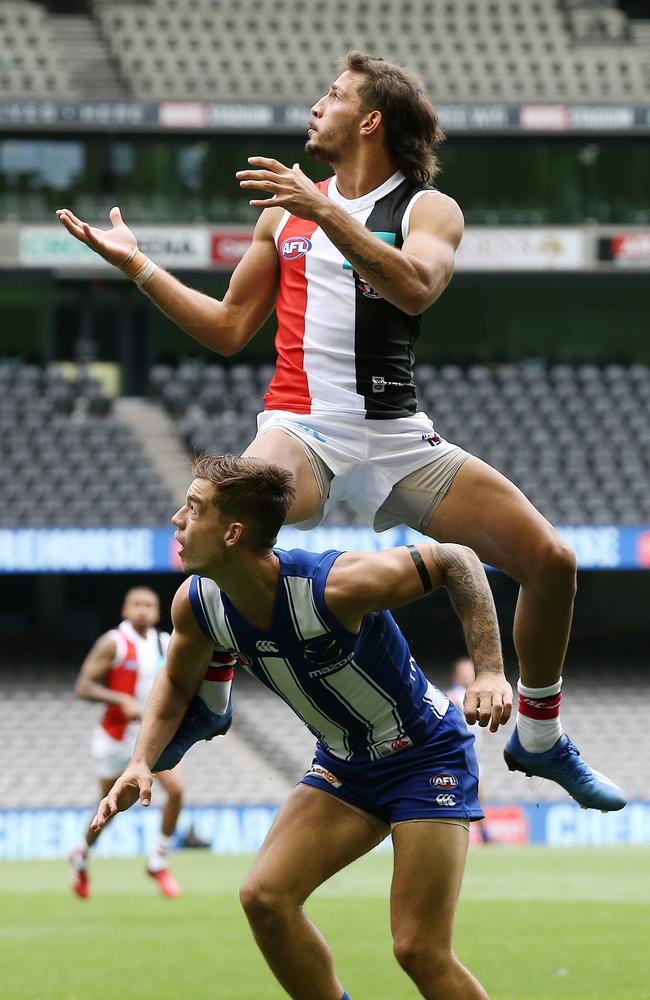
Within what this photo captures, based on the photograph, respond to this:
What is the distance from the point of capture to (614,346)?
30.5 m

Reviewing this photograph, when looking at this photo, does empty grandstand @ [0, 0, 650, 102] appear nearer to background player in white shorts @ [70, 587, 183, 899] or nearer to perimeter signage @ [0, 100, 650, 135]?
perimeter signage @ [0, 100, 650, 135]

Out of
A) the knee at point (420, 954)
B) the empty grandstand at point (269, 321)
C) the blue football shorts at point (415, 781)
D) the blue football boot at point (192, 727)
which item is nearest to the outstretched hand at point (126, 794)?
the blue football boot at point (192, 727)

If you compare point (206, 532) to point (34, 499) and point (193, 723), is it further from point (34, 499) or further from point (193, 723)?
point (34, 499)

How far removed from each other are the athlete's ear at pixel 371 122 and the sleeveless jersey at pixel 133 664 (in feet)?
27.2

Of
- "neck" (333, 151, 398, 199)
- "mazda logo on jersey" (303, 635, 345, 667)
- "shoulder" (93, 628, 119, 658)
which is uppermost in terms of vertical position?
"neck" (333, 151, 398, 199)

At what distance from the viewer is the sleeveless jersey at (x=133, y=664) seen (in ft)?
44.4

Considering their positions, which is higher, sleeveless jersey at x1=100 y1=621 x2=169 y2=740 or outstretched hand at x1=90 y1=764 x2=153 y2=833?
outstretched hand at x1=90 y1=764 x2=153 y2=833

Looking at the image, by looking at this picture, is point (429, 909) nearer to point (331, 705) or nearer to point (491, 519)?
point (331, 705)

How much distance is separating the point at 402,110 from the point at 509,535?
5.45ft

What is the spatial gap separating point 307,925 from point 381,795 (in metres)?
0.54

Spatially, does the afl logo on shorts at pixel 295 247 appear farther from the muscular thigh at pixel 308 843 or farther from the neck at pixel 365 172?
the muscular thigh at pixel 308 843

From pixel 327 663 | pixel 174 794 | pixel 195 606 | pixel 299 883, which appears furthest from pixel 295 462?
pixel 174 794

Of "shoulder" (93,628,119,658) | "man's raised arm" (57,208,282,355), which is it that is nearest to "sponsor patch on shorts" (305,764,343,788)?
"man's raised arm" (57,208,282,355)

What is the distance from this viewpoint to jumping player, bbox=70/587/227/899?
12695 mm
